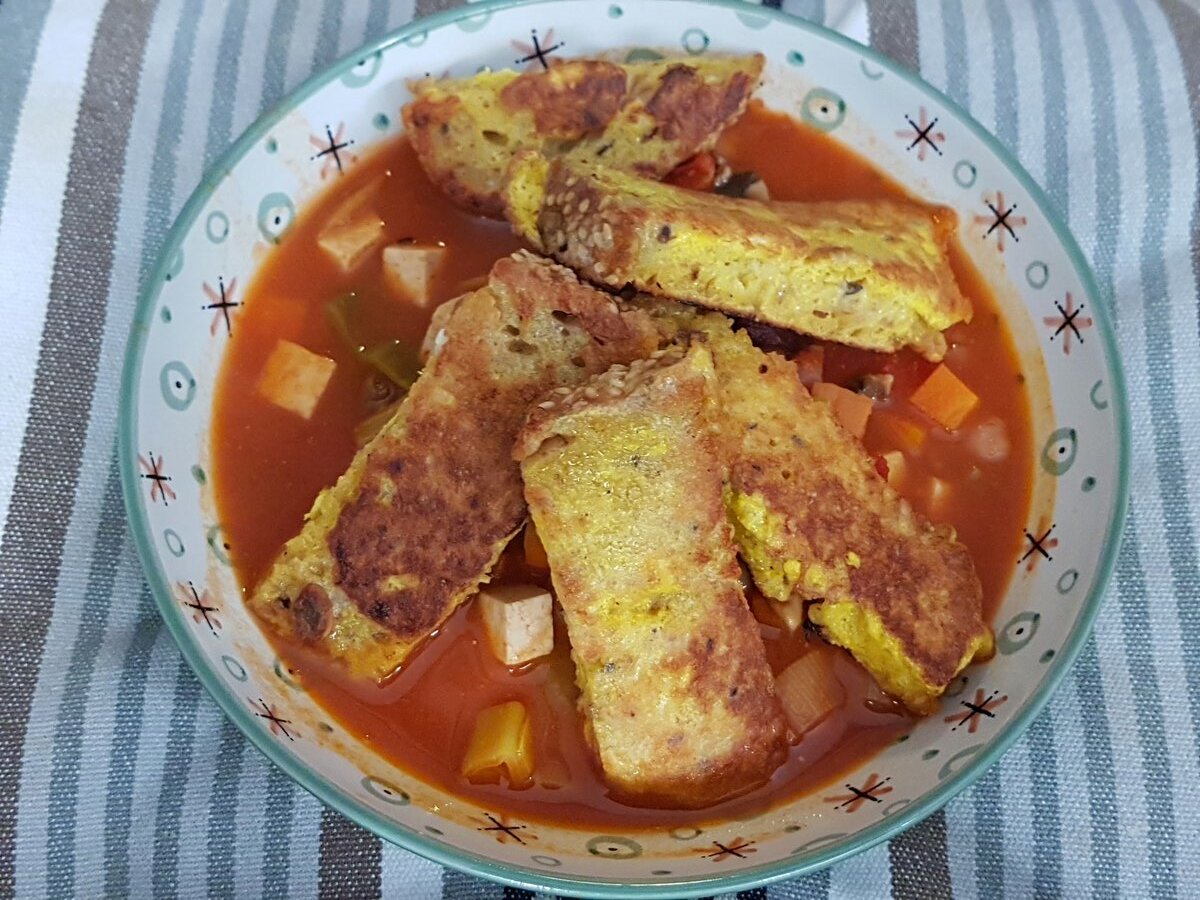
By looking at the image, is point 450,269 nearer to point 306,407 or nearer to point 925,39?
point 306,407

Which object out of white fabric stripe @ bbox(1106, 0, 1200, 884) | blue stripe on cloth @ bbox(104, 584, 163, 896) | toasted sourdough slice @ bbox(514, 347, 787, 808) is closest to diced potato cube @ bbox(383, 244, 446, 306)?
toasted sourdough slice @ bbox(514, 347, 787, 808)

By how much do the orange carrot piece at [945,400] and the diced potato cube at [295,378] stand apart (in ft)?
5.32

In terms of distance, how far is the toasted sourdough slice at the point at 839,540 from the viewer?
2.46m

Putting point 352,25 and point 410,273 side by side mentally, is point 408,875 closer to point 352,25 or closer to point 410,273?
point 410,273

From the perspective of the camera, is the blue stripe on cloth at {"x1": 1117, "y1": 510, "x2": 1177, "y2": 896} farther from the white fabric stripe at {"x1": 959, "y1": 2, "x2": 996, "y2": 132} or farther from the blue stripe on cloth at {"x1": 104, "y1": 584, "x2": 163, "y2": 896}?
the blue stripe on cloth at {"x1": 104, "y1": 584, "x2": 163, "y2": 896}

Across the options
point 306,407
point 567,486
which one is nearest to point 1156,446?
point 567,486

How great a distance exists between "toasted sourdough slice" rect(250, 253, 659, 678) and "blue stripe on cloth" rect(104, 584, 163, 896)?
0.37m

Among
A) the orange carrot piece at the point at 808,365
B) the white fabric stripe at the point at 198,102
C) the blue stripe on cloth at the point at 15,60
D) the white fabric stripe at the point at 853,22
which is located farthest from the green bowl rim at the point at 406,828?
the blue stripe on cloth at the point at 15,60

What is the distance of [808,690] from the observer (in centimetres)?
251

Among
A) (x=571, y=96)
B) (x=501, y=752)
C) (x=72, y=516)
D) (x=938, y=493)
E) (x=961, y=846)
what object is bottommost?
(x=961, y=846)

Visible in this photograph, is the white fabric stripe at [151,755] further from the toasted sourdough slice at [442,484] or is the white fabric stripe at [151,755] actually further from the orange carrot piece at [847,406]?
the orange carrot piece at [847,406]

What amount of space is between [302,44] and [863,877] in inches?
117

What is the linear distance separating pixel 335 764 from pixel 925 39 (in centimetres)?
289

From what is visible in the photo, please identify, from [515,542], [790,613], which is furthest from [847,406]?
[515,542]
